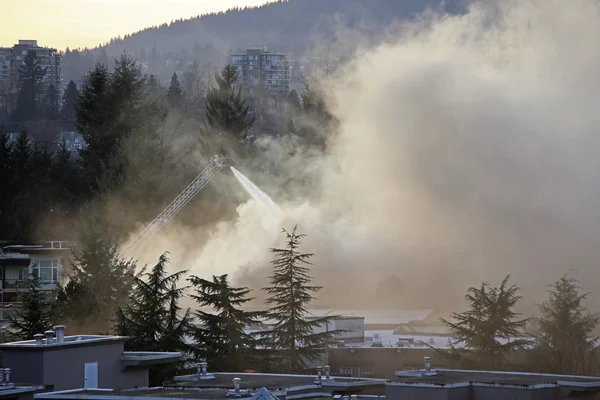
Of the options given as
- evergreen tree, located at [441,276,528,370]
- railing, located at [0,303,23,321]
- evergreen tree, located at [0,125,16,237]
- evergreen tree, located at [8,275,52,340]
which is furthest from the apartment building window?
evergreen tree, located at [441,276,528,370]

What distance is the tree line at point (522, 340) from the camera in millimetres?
37281

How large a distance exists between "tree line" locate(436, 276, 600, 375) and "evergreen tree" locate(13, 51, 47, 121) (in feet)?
446

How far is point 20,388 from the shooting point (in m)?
23.5

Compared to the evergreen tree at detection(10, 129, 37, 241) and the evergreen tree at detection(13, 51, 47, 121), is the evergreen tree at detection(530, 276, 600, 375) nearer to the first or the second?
the evergreen tree at detection(10, 129, 37, 241)

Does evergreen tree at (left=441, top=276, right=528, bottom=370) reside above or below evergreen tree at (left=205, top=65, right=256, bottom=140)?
below

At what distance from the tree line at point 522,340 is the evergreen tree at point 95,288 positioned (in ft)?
39.9

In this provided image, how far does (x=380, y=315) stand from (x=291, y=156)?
32580mm

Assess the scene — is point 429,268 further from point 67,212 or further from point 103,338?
point 103,338

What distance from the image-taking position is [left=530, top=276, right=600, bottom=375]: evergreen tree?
38000mm

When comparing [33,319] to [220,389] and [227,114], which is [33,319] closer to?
[220,389]

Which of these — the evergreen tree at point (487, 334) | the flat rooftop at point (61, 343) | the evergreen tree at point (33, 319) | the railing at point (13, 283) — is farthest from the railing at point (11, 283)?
the flat rooftop at point (61, 343)

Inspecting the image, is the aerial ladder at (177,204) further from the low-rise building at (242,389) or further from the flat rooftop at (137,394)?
the flat rooftop at (137,394)

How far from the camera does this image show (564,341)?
129 ft

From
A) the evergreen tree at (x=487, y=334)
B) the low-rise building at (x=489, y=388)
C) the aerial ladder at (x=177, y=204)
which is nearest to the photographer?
the low-rise building at (x=489, y=388)
